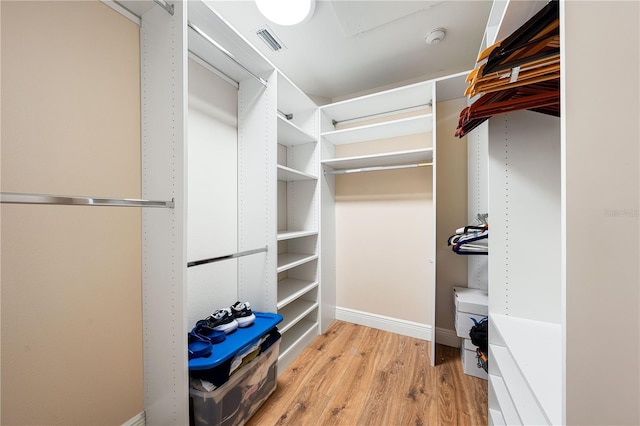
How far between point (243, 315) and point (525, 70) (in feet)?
5.79

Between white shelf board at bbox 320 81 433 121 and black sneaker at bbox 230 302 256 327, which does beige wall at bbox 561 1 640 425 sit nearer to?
black sneaker at bbox 230 302 256 327

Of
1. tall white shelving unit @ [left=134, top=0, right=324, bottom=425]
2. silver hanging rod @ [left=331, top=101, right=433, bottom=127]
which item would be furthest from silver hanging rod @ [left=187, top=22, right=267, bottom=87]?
silver hanging rod @ [left=331, top=101, right=433, bottom=127]

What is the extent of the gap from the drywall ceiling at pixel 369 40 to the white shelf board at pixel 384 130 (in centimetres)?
50

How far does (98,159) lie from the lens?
105 cm

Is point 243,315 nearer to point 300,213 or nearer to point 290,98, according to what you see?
point 300,213

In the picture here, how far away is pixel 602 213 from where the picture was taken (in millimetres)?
443

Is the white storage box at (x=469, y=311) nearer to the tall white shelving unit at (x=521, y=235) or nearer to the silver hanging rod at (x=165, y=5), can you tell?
the tall white shelving unit at (x=521, y=235)

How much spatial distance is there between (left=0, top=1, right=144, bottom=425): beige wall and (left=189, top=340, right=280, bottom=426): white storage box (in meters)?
0.40

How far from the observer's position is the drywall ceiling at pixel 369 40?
146cm

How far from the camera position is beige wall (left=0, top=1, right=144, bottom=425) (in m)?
0.84

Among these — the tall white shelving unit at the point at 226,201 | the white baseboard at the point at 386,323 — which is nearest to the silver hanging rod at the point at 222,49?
the tall white shelving unit at the point at 226,201

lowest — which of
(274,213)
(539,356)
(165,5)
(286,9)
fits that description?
(539,356)

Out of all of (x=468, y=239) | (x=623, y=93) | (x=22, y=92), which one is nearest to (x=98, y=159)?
(x=22, y=92)

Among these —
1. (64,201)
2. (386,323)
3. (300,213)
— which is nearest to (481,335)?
(386,323)
